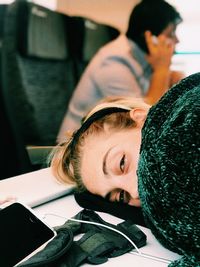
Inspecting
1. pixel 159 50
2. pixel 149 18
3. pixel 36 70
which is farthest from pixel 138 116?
pixel 159 50

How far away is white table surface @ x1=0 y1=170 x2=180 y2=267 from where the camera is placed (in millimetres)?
628

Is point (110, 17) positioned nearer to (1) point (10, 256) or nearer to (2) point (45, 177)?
(2) point (45, 177)

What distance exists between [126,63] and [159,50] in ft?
0.98

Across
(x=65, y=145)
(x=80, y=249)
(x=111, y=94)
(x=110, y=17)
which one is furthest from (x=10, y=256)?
(x=110, y=17)

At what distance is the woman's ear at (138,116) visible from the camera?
88 centimetres

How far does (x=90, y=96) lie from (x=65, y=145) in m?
0.86

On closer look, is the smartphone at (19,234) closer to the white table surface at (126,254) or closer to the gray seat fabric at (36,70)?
the white table surface at (126,254)

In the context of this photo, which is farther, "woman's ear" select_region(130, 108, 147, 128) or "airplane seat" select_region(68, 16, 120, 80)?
"airplane seat" select_region(68, 16, 120, 80)

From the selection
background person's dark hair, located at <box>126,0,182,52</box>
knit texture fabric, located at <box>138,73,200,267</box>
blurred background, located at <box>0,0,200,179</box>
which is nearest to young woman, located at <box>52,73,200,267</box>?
knit texture fabric, located at <box>138,73,200,267</box>

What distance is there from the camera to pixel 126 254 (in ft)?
2.15

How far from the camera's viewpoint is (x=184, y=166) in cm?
52

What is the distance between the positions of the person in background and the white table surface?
85 centimetres

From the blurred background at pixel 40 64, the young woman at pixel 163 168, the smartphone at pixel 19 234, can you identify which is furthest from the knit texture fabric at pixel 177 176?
the blurred background at pixel 40 64

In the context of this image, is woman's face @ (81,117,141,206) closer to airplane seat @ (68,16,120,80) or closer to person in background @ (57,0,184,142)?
person in background @ (57,0,184,142)
